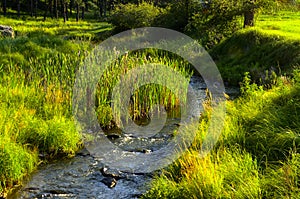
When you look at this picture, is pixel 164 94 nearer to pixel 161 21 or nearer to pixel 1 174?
pixel 1 174

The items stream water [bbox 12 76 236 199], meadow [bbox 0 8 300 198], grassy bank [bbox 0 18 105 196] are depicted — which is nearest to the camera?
meadow [bbox 0 8 300 198]

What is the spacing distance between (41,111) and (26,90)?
3.32 feet

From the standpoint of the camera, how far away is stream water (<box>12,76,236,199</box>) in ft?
25.7

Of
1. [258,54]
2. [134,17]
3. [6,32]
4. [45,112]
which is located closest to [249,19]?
[258,54]

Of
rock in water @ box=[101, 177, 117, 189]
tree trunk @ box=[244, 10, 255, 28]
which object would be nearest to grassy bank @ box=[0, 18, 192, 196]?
rock in water @ box=[101, 177, 117, 189]

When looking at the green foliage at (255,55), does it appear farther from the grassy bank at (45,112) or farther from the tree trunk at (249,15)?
the grassy bank at (45,112)

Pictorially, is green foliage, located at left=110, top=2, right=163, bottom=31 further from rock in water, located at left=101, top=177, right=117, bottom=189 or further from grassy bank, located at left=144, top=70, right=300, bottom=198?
rock in water, located at left=101, top=177, right=117, bottom=189

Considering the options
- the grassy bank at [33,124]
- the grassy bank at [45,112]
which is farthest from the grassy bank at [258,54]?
the grassy bank at [33,124]

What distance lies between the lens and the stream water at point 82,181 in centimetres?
783

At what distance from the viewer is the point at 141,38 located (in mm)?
33375

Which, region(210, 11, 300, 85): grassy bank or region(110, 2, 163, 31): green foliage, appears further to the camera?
region(110, 2, 163, 31): green foliage

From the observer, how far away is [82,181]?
841cm

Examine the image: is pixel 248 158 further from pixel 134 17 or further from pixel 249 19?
pixel 134 17

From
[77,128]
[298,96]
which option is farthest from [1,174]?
[298,96]
